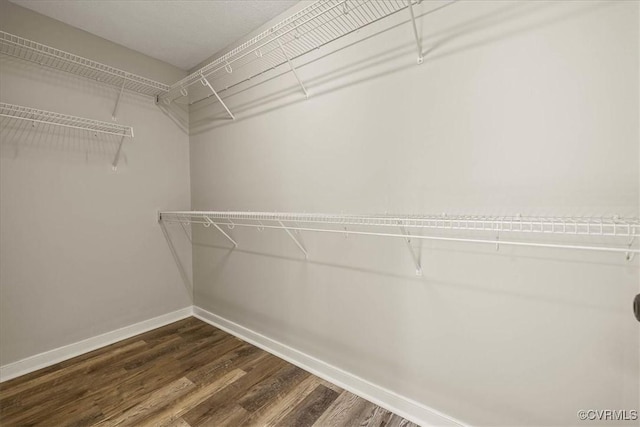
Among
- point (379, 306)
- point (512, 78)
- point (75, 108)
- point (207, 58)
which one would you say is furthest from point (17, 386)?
point (512, 78)

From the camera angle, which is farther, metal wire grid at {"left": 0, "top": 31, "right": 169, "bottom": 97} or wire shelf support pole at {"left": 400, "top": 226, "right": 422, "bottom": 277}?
metal wire grid at {"left": 0, "top": 31, "right": 169, "bottom": 97}

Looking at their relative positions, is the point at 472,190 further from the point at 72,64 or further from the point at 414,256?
the point at 72,64

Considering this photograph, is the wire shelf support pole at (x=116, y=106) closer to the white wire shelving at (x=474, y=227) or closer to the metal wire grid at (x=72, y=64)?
the metal wire grid at (x=72, y=64)

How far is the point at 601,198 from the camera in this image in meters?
0.99

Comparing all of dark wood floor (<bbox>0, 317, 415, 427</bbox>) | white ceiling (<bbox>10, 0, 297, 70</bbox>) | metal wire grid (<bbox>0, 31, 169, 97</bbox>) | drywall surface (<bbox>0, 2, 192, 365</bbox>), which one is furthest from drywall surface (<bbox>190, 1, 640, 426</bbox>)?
drywall surface (<bbox>0, 2, 192, 365</bbox>)

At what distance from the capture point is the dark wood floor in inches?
57.5

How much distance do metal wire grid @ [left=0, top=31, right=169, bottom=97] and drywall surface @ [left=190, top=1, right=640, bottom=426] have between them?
117 centimetres

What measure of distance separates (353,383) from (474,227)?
116 cm

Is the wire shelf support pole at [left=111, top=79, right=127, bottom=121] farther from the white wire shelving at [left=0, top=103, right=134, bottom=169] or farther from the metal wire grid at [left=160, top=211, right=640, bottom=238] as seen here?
the metal wire grid at [left=160, top=211, right=640, bottom=238]

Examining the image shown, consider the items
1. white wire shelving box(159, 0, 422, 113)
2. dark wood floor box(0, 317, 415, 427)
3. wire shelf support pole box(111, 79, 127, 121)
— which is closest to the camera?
white wire shelving box(159, 0, 422, 113)

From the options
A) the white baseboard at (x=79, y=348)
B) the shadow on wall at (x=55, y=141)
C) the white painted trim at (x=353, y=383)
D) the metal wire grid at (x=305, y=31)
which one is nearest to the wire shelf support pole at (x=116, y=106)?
the shadow on wall at (x=55, y=141)

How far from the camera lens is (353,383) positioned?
1662 millimetres

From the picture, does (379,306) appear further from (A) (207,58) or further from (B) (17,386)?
(A) (207,58)

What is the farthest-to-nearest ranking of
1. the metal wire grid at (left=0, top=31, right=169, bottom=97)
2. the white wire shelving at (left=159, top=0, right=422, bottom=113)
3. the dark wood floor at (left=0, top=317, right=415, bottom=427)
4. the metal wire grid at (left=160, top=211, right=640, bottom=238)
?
the metal wire grid at (left=0, top=31, right=169, bottom=97), the dark wood floor at (left=0, top=317, right=415, bottom=427), the white wire shelving at (left=159, top=0, right=422, bottom=113), the metal wire grid at (left=160, top=211, right=640, bottom=238)
